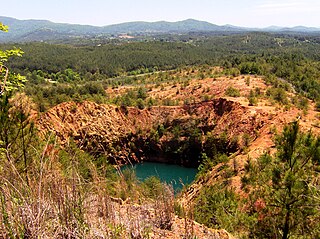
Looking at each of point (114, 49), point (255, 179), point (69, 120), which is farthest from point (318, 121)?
point (114, 49)

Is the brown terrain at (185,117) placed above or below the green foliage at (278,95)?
below

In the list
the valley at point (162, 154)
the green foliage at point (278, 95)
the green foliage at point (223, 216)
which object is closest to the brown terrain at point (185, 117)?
the valley at point (162, 154)

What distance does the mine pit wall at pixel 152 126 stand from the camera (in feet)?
90.6

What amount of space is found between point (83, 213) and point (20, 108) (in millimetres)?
4231

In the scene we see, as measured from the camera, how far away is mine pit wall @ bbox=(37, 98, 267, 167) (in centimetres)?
2761

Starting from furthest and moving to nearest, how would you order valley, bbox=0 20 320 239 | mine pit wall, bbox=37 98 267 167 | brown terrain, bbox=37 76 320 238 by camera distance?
mine pit wall, bbox=37 98 267 167, brown terrain, bbox=37 76 320 238, valley, bbox=0 20 320 239

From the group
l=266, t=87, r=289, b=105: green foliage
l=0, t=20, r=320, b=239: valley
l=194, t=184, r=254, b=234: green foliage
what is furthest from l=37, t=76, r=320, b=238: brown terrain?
l=194, t=184, r=254, b=234: green foliage

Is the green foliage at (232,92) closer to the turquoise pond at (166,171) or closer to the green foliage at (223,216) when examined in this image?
the turquoise pond at (166,171)

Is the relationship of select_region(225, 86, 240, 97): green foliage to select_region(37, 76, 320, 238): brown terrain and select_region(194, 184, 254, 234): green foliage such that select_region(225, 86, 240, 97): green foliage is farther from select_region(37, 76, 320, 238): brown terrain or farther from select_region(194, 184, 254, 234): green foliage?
select_region(194, 184, 254, 234): green foliage

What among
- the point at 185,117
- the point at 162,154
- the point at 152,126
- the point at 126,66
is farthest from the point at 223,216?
the point at 126,66

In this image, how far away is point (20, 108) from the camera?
7238 mm

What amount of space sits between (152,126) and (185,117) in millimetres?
3898

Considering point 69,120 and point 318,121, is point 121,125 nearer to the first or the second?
point 69,120

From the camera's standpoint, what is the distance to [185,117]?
1273 inches
